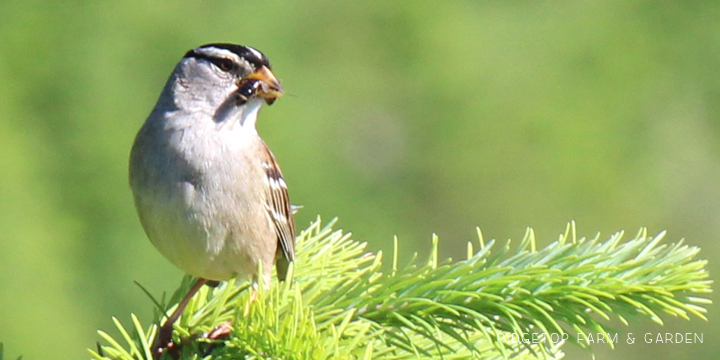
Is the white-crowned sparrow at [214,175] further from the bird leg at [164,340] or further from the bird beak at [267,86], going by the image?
the bird leg at [164,340]

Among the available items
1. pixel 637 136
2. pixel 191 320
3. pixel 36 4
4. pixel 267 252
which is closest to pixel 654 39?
pixel 637 136

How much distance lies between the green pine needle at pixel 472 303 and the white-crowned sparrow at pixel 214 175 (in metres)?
0.44

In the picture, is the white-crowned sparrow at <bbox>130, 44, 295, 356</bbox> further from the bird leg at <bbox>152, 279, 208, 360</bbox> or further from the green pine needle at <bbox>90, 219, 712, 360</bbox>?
the green pine needle at <bbox>90, 219, 712, 360</bbox>

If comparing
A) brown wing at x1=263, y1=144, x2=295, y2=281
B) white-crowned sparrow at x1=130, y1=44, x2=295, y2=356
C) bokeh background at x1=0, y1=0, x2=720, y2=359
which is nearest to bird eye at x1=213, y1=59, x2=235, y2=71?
white-crowned sparrow at x1=130, y1=44, x2=295, y2=356

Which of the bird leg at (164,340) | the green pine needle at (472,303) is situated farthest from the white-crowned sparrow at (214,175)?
the green pine needle at (472,303)

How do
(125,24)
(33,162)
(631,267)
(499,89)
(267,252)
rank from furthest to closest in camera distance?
1. (499,89)
2. (125,24)
3. (33,162)
4. (267,252)
5. (631,267)

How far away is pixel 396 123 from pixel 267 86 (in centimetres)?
370

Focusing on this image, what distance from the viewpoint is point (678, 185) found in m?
6.36

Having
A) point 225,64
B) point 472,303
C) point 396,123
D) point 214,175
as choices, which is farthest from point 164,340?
point 396,123

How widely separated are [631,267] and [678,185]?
4.88 meters

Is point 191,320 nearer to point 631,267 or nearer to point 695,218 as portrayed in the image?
point 631,267

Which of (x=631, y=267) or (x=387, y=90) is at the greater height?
(x=387, y=90)

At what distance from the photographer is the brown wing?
2567 millimetres

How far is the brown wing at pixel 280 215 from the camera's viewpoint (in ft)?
8.42
